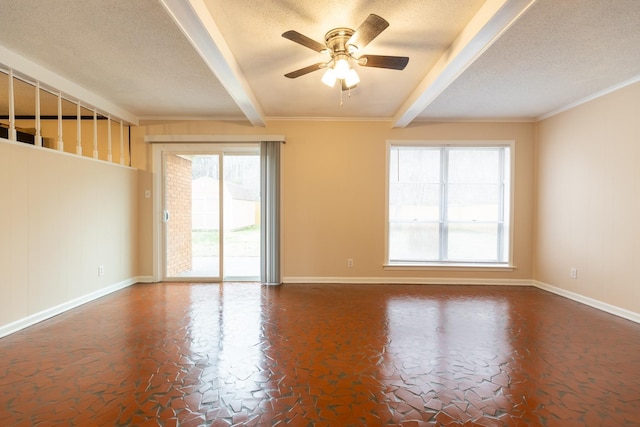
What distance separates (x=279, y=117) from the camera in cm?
480

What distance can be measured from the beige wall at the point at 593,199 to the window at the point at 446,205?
62cm

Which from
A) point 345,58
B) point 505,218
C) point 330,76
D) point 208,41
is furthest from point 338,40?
point 505,218

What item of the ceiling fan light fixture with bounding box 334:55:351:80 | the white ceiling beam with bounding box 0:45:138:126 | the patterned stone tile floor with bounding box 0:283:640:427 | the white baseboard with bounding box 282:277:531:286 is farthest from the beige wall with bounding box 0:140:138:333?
the ceiling fan light fixture with bounding box 334:55:351:80

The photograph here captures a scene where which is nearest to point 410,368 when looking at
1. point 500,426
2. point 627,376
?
point 500,426

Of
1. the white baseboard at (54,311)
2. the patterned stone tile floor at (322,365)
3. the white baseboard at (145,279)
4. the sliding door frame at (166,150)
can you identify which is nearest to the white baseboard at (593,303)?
the patterned stone tile floor at (322,365)

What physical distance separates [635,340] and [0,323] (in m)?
5.90

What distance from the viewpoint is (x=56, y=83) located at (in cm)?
331

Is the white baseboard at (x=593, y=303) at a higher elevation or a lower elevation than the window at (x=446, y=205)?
lower

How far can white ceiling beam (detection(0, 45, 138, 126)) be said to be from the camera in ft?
9.27

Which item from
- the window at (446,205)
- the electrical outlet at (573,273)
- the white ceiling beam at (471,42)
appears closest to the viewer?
the white ceiling beam at (471,42)

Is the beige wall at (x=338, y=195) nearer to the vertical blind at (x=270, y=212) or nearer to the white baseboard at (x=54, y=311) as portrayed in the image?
the vertical blind at (x=270, y=212)

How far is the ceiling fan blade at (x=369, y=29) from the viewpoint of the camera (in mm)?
1912

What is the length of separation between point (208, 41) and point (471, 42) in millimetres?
2083

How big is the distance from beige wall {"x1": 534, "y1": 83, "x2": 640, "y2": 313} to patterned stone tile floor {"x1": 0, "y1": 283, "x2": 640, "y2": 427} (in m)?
0.52
